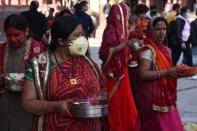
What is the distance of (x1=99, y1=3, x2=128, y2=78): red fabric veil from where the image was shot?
250 inches

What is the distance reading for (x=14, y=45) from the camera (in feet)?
13.6

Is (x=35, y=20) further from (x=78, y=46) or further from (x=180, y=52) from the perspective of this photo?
(x=78, y=46)

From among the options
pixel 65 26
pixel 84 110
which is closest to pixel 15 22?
pixel 65 26

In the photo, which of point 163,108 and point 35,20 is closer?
point 163,108

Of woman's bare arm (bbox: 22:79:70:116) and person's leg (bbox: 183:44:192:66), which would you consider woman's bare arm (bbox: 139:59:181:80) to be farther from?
person's leg (bbox: 183:44:192:66)

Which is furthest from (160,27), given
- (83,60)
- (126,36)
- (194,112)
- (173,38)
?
(173,38)

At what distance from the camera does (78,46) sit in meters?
3.02

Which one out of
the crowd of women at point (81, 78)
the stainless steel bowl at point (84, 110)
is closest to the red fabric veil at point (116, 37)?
the crowd of women at point (81, 78)

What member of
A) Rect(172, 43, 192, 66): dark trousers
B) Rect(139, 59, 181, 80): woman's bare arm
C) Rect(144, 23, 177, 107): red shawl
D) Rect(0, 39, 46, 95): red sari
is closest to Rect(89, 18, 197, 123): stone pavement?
Rect(172, 43, 192, 66): dark trousers

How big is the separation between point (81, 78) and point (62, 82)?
0.11m

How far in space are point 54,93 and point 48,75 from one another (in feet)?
0.36

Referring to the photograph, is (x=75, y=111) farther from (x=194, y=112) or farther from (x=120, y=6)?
(x=194, y=112)

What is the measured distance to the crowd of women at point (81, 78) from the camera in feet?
10.1

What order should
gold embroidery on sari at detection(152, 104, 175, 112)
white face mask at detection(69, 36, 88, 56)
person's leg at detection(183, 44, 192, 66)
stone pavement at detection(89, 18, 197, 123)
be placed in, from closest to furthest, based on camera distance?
white face mask at detection(69, 36, 88, 56) → gold embroidery on sari at detection(152, 104, 175, 112) → stone pavement at detection(89, 18, 197, 123) → person's leg at detection(183, 44, 192, 66)
